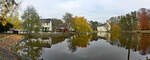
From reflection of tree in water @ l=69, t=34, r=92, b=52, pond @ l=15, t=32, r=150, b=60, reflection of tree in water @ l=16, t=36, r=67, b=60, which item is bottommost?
reflection of tree in water @ l=69, t=34, r=92, b=52

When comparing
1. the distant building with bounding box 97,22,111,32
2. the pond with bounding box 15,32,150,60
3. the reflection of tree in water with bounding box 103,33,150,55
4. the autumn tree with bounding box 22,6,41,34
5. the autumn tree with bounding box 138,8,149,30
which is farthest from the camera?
the distant building with bounding box 97,22,111,32

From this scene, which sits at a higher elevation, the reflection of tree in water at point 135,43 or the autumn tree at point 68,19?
the autumn tree at point 68,19

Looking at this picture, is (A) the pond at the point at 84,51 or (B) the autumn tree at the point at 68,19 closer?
(A) the pond at the point at 84,51

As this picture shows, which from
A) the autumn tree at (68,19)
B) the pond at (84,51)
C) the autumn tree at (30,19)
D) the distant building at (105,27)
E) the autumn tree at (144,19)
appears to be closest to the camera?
the pond at (84,51)

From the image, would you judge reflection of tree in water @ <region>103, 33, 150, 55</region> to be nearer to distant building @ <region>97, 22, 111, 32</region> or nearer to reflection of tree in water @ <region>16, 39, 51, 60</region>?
reflection of tree in water @ <region>16, 39, 51, 60</region>

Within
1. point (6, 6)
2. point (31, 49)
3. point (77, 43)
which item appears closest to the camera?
point (6, 6)

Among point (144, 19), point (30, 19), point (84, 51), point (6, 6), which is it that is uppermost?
point (144, 19)

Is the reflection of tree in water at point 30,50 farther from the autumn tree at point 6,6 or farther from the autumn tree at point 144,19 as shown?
the autumn tree at point 144,19

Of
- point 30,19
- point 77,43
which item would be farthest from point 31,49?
point 30,19

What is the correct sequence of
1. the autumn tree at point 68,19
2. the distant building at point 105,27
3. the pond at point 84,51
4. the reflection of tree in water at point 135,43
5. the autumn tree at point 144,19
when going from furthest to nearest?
the distant building at point 105,27 → the autumn tree at point 68,19 → the autumn tree at point 144,19 → the reflection of tree in water at point 135,43 → the pond at point 84,51

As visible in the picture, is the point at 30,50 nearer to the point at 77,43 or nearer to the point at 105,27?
the point at 77,43

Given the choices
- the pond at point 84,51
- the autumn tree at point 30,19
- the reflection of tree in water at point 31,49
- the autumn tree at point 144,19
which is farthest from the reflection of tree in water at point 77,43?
the autumn tree at point 144,19

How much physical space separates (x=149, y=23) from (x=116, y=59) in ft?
207

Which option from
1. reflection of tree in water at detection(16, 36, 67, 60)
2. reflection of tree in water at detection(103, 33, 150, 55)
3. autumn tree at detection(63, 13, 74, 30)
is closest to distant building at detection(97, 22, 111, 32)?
autumn tree at detection(63, 13, 74, 30)
